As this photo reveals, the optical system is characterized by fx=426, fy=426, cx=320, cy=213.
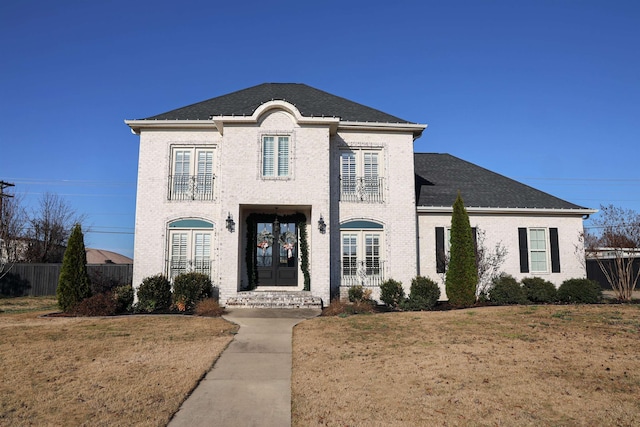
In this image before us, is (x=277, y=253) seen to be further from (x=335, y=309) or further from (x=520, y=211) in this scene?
(x=520, y=211)

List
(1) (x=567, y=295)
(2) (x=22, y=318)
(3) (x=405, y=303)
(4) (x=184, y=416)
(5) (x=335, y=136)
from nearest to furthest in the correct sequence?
(4) (x=184, y=416), (2) (x=22, y=318), (3) (x=405, y=303), (1) (x=567, y=295), (5) (x=335, y=136)

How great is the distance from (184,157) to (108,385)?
11561mm

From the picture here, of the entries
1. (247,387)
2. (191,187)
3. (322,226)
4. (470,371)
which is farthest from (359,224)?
(247,387)

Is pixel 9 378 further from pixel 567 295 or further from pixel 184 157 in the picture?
pixel 567 295

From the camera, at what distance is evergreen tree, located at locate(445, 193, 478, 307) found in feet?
47.9

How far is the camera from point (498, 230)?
17.6 meters

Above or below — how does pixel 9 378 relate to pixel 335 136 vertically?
below

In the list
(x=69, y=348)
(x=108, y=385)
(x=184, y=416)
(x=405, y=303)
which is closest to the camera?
(x=184, y=416)

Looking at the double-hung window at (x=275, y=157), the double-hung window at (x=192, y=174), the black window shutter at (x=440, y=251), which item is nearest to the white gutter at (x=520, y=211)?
the black window shutter at (x=440, y=251)

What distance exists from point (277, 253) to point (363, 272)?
11.3 ft

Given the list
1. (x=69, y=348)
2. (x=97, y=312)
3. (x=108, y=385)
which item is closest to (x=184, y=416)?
(x=108, y=385)

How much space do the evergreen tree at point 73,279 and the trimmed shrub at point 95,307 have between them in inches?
12.8

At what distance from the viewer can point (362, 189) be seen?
1662 centimetres

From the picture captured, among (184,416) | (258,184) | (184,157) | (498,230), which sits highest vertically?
(184,157)
